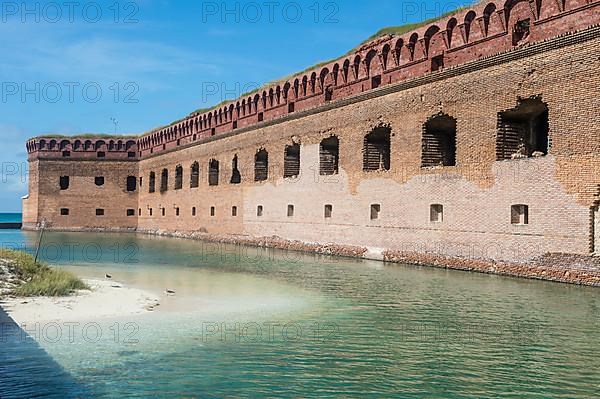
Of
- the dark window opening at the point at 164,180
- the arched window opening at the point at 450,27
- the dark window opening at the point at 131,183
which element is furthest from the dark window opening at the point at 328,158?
the dark window opening at the point at 131,183

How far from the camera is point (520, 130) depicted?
1359 centimetres

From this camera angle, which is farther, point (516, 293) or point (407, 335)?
point (516, 293)

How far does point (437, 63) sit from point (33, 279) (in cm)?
1044

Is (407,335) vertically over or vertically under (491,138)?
under

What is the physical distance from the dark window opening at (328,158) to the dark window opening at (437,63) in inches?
194

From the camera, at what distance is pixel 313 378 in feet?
17.7

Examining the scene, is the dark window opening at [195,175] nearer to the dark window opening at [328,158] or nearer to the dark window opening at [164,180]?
the dark window opening at [164,180]

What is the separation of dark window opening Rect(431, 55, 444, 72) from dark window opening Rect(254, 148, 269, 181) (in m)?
9.63

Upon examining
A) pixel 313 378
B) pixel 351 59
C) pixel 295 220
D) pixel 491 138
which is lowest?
pixel 313 378

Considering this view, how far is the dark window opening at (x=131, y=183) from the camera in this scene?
3819 centimetres

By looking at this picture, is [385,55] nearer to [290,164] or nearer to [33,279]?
[290,164]

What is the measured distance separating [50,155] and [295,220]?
903 inches

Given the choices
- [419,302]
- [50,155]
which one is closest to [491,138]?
[419,302]

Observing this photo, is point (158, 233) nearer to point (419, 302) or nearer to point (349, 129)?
point (349, 129)
